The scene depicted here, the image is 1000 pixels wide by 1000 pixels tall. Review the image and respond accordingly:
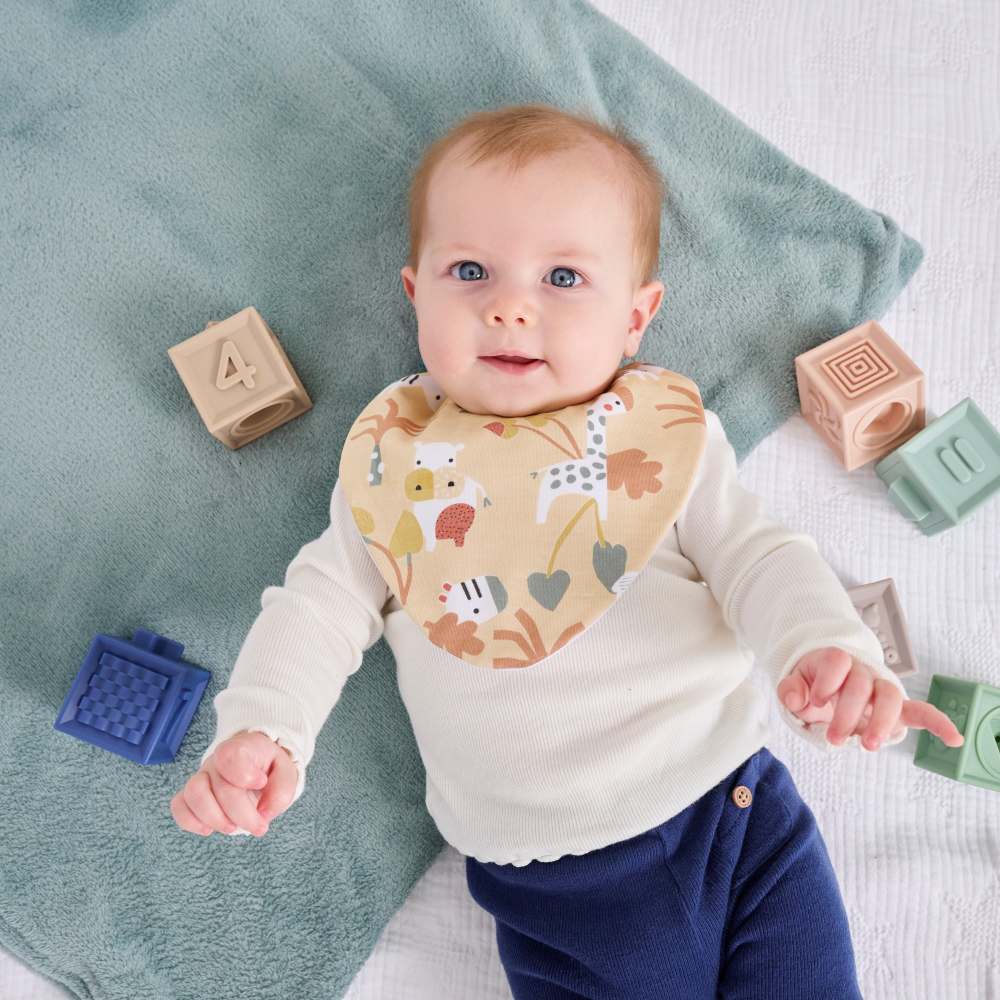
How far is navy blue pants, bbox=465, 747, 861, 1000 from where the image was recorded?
42.6 inches

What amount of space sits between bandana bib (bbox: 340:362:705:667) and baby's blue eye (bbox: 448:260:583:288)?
0.49 ft

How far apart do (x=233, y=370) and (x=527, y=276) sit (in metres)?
0.45

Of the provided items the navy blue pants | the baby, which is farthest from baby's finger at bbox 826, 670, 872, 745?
the navy blue pants

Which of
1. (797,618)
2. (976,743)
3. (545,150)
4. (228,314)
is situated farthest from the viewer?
(228,314)

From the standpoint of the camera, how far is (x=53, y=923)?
128cm

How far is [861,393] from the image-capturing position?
129cm

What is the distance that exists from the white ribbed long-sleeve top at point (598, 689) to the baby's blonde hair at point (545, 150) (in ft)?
0.94

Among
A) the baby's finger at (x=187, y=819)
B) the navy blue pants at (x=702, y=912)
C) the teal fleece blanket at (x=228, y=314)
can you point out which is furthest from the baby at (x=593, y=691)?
the teal fleece blanket at (x=228, y=314)

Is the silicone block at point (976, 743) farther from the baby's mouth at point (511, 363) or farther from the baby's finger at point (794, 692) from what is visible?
the baby's mouth at point (511, 363)

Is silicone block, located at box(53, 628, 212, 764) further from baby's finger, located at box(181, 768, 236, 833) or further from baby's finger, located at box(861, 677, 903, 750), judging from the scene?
baby's finger, located at box(861, 677, 903, 750)

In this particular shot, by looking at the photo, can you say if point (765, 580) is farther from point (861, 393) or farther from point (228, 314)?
point (228, 314)

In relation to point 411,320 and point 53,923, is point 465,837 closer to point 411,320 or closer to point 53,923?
point 53,923

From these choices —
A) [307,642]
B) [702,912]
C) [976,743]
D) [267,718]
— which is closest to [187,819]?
[267,718]

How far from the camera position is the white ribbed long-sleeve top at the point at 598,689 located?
A: 1.09 meters
